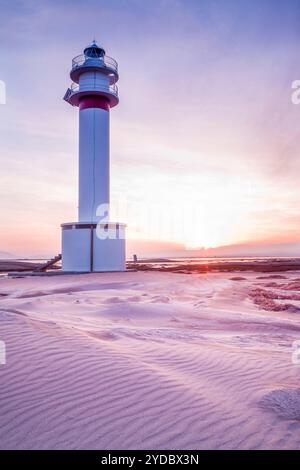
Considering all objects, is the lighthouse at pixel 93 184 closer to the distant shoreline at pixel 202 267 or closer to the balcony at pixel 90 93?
the balcony at pixel 90 93

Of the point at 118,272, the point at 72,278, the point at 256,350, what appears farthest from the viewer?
the point at 118,272

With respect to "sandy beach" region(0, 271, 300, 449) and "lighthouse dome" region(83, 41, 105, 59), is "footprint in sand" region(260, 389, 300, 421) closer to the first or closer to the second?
"sandy beach" region(0, 271, 300, 449)

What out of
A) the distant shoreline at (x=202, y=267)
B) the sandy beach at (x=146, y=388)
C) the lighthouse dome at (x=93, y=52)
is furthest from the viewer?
the distant shoreline at (x=202, y=267)

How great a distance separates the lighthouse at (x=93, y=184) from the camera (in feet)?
74.5

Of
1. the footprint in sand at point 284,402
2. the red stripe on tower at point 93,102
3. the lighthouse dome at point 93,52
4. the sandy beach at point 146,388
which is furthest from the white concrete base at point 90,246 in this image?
the footprint in sand at point 284,402

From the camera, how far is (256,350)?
258 inches

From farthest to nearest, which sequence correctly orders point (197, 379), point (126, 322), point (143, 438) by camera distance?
1. point (126, 322)
2. point (197, 379)
3. point (143, 438)

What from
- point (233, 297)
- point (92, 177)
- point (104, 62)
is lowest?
point (233, 297)

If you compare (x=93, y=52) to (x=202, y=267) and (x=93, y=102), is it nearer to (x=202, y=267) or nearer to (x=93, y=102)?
(x=93, y=102)

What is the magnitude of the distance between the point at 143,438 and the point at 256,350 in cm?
377

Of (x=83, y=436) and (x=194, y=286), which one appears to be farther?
(x=194, y=286)

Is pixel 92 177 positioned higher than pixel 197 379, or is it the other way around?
pixel 92 177
